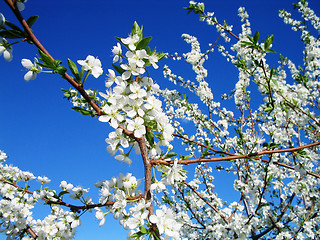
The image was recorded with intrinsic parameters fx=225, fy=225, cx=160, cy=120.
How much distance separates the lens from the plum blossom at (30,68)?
125 centimetres

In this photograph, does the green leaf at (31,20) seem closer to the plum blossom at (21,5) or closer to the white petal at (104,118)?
the plum blossom at (21,5)

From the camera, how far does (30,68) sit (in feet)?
4.14

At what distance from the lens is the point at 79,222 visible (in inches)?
67.9

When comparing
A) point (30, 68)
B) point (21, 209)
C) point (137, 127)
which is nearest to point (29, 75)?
point (30, 68)

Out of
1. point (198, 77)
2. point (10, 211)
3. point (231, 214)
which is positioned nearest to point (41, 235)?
point (10, 211)

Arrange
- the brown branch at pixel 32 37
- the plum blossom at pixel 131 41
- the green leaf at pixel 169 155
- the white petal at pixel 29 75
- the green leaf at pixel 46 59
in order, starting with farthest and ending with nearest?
the green leaf at pixel 169 155 → the plum blossom at pixel 131 41 → the white petal at pixel 29 75 → the green leaf at pixel 46 59 → the brown branch at pixel 32 37

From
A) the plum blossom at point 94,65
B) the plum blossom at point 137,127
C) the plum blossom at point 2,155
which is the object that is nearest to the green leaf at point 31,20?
the plum blossom at point 94,65

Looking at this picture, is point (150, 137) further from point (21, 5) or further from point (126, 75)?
point (21, 5)

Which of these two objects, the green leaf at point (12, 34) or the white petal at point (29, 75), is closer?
the green leaf at point (12, 34)

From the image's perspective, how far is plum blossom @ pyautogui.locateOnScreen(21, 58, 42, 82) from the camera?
1.25m

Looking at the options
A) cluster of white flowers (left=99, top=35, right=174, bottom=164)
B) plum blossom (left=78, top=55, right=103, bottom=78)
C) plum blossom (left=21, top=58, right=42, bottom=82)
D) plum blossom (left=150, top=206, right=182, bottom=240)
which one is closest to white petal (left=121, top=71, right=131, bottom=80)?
cluster of white flowers (left=99, top=35, right=174, bottom=164)

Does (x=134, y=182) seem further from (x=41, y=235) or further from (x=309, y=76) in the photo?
(x=309, y=76)

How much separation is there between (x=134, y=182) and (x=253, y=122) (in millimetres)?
4656

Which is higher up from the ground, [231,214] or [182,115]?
[182,115]
